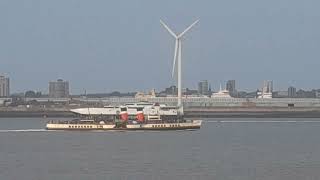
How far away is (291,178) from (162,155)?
1705 cm

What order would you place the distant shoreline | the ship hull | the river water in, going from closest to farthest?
the river water < the ship hull < the distant shoreline

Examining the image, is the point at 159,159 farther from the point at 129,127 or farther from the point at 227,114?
the point at 227,114

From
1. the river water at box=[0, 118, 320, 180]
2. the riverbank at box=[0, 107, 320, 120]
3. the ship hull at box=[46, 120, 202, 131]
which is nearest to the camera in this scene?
the river water at box=[0, 118, 320, 180]

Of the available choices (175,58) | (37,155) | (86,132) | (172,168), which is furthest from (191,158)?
(175,58)

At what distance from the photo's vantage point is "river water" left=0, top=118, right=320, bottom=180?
50844mm

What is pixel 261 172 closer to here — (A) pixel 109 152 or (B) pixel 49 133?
(A) pixel 109 152

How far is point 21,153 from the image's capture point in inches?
2640

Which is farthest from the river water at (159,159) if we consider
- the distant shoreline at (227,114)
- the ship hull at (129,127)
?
the distant shoreline at (227,114)

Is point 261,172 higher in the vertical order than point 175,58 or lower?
lower

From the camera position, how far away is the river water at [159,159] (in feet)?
167

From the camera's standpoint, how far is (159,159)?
200 ft

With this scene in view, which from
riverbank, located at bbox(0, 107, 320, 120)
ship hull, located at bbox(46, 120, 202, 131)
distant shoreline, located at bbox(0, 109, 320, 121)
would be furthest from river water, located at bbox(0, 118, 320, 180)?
riverbank, located at bbox(0, 107, 320, 120)

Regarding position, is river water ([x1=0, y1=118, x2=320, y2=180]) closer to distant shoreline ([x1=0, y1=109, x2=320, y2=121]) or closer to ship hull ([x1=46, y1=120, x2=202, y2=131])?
ship hull ([x1=46, y1=120, x2=202, y2=131])

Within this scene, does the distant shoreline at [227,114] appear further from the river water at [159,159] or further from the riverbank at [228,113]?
the river water at [159,159]
